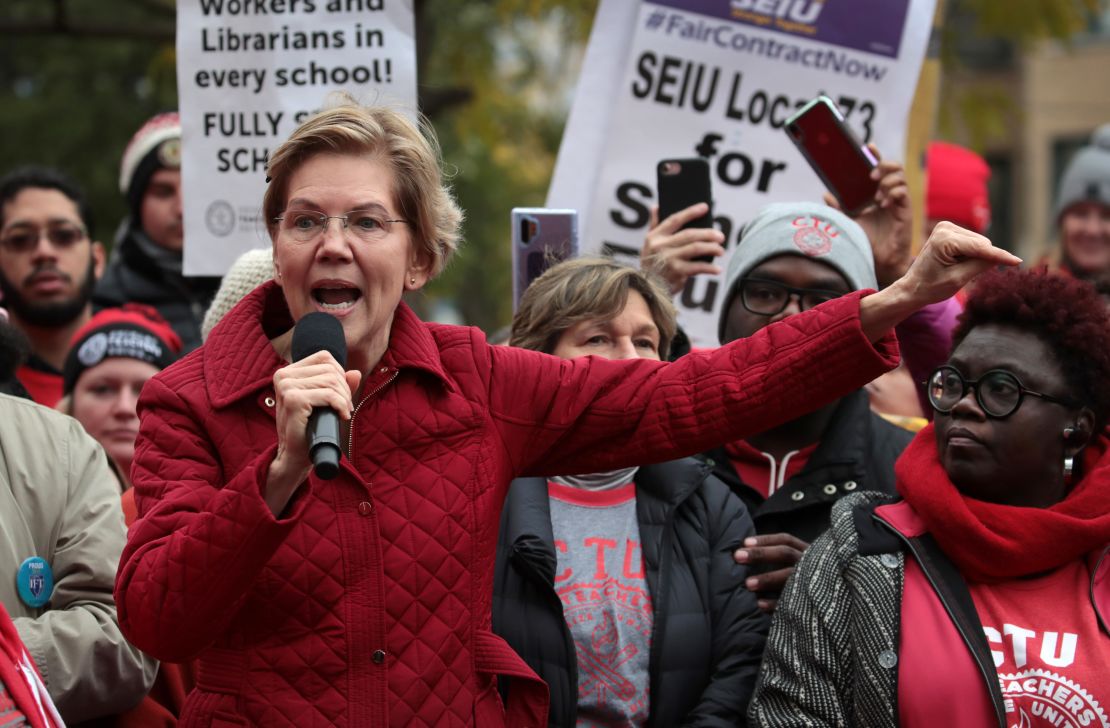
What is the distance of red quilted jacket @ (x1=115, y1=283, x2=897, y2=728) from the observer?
289 cm

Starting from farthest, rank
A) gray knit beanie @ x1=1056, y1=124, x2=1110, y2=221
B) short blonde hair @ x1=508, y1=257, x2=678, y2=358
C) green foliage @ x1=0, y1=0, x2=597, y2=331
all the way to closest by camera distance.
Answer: green foliage @ x1=0, y1=0, x2=597, y2=331 < gray knit beanie @ x1=1056, y1=124, x2=1110, y2=221 < short blonde hair @ x1=508, y1=257, x2=678, y2=358

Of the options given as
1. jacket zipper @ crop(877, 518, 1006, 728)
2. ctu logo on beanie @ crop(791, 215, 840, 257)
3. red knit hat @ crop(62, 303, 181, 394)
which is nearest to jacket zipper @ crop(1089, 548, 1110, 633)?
jacket zipper @ crop(877, 518, 1006, 728)

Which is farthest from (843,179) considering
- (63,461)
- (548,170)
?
(548,170)

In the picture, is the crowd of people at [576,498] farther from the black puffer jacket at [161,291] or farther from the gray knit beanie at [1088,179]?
the gray knit beanie at [1088,179]

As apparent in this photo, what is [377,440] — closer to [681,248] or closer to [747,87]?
[681,248]

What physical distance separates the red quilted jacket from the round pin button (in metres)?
0.97

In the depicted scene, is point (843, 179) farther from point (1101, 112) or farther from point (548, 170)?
point (1101, 112)

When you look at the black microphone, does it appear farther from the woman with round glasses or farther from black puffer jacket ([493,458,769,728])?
the woman with round glasses

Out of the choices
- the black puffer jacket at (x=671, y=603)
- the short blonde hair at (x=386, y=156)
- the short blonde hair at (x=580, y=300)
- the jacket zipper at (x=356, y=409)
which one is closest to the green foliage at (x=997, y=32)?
the short blonde hair at (x=580, y=300)

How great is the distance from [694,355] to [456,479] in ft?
1.89

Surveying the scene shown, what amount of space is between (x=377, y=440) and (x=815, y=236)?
6.08 feet

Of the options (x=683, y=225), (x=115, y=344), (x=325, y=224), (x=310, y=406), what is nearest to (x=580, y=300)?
(x=683, y=225)

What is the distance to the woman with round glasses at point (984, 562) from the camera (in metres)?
3.52

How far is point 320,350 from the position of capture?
2.87 m
